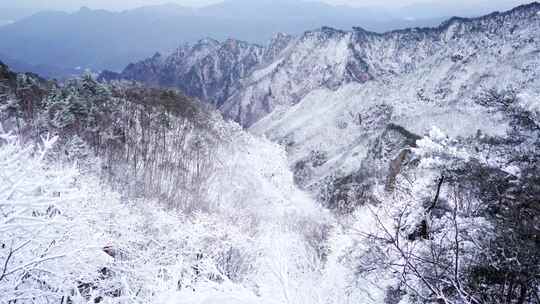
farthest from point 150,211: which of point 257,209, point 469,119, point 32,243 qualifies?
point 469,119

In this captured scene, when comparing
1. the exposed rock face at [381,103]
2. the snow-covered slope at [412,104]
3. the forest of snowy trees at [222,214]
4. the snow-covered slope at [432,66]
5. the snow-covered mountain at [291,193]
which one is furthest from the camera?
the snow-covered slope at [432,66]

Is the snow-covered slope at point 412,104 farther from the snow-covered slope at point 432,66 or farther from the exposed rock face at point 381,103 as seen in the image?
the snow-covered slope at point 432,66

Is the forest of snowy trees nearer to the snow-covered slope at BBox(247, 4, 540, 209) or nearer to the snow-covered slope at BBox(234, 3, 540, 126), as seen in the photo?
the snow-covered slope at BBox(247, 4, 540, 209)

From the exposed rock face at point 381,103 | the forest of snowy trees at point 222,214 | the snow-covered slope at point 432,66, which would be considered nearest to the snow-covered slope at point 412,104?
the exposed rock face at point 381,103

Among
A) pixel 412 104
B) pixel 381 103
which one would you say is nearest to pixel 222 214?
pixel 412 104

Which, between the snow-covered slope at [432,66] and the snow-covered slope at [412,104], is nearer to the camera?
the snow-covered slope at [412,104]

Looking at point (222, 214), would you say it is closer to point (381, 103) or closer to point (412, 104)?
point (412, 104)

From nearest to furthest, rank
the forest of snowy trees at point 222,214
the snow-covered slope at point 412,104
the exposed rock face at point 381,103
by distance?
the forest of snowy trees at point 222,214, the exposed rock face at point 381,103, the snow-covered slope at point 412,104

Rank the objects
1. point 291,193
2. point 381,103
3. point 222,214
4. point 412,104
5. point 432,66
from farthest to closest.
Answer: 1. point 432,66
2. point 381,103
3. point 412,104
4. point 291,193
5. point 222,214

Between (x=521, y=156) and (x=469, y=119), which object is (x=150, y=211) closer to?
(x=521, y=156)
